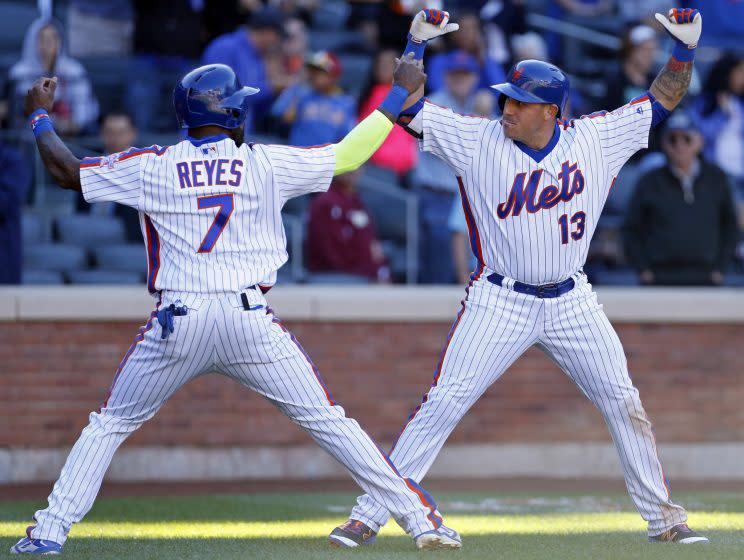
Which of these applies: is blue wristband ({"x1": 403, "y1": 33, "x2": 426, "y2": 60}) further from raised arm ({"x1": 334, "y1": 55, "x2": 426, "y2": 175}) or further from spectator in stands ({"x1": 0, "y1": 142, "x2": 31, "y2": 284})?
spectator in stands ({"x1": 0, "y1": 142, "x2": 31, "y2": 284})

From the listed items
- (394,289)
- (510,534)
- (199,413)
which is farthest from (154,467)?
(510,534)

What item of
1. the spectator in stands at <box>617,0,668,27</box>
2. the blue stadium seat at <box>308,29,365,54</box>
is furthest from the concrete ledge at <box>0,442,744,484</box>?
the spectator in stands at <box>617,0,668,27</box>

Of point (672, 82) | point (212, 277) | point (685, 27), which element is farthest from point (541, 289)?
point (212, 277)

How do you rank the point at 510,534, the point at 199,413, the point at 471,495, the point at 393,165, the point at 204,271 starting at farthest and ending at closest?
the point at 393,165 → the point at 199,413 → the point at 471,495 → the point at 510,534 → the point at 204,271

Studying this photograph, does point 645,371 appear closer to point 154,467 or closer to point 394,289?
point 394,289

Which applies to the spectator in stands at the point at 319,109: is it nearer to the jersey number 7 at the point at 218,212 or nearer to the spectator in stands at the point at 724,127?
the spectator in stands at the point at 724,127

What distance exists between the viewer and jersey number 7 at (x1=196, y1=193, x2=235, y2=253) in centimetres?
578

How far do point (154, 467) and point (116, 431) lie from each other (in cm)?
362

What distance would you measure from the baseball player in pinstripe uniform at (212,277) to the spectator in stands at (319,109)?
17.4ft

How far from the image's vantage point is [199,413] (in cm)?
951

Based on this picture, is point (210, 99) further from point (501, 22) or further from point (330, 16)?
point (330, 16)

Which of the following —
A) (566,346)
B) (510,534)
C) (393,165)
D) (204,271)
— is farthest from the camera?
(393,165)

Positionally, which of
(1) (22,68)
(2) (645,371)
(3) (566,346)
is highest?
(1) (22,68)

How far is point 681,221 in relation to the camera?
10.6 metres
